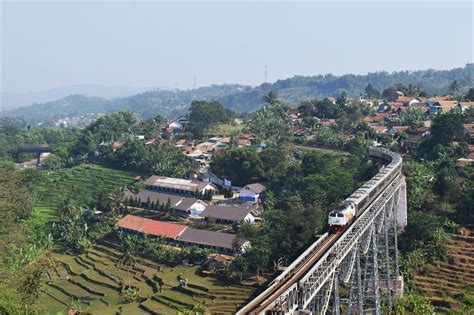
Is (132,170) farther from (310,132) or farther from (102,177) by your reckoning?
(310,132)

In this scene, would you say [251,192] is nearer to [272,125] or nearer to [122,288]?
[122,288]

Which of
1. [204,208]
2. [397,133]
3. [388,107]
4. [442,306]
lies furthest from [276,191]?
[388,107]

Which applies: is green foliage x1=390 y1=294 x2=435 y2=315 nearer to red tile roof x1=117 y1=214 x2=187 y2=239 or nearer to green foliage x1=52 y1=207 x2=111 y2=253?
red tile roof x1=117 y1=214 x2=187 y2=239

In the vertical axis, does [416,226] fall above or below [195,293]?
above

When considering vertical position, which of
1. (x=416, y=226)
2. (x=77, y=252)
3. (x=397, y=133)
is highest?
(x=397, y=133)

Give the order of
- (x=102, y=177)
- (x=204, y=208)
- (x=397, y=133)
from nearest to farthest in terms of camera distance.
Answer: (x=204, y=208)
(x=397, y=133)
(x=102, y=177)

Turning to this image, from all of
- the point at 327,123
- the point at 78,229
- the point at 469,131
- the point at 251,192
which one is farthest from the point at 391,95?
the point at 78,229

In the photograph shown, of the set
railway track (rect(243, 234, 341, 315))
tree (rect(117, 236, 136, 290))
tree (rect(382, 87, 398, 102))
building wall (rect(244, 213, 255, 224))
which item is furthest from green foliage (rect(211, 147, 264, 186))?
tree (rect(382, 87, 398, 102))
